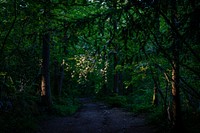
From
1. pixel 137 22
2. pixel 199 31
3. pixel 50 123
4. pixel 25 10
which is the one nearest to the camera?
pixel 199 31

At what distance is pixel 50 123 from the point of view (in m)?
13.2

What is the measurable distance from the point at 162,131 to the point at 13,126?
592 cm

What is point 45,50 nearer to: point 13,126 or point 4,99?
point 4,99

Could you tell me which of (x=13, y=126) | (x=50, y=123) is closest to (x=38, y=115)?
(x=50, y=123)

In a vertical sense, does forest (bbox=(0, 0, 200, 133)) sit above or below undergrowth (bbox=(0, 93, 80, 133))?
above

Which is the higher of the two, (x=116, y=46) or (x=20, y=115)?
(x=116, y=46)

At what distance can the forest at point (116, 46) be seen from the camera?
4848 millimetres

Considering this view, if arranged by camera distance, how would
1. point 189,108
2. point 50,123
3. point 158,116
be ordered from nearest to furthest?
point 189,108 < point 158,116 < point 50,123

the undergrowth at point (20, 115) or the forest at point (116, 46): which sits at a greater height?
the forest at point (116, 46)

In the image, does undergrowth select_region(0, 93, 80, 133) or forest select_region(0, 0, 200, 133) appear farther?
undergrowth select_region(0, 93, 80, 133)

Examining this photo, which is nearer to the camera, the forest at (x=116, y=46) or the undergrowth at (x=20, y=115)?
the forest at (x=116, y=46)

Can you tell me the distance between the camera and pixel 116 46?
25.4ft

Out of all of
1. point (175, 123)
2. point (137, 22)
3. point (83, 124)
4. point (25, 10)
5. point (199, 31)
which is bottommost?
point (83, 124)

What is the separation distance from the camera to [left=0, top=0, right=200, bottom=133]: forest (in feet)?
15.9
